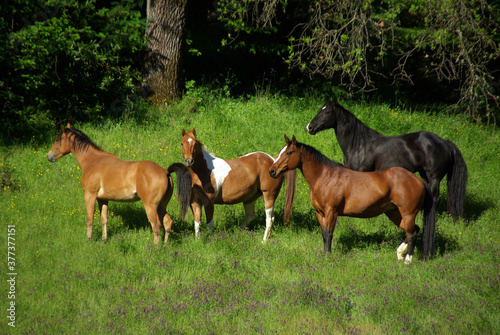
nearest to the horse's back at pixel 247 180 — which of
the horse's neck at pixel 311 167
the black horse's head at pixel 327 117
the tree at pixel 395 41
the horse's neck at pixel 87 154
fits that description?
Result: the horse's neck at pixel 311 167

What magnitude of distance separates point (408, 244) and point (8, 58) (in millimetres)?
9388

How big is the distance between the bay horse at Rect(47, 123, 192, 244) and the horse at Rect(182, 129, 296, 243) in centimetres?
45

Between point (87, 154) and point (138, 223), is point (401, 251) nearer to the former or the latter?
point (138, 223)

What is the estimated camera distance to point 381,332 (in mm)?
5027

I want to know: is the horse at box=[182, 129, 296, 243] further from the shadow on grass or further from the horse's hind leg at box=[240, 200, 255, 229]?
the shadow on grass

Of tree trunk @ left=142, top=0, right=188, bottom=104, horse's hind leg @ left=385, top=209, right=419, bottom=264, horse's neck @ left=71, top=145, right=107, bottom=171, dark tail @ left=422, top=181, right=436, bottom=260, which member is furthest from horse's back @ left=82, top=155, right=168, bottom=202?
tree trunk @ left=142, top=0, right=188, bottom=104

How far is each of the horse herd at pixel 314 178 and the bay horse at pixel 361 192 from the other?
0.6 inches

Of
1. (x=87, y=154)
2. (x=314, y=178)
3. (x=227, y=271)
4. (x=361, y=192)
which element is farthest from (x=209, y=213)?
(x=361, y=192)

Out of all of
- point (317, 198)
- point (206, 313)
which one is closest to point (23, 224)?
point (206, 313)

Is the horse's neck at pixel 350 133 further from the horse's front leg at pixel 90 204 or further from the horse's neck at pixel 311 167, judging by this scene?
the horse's front leg at pixel 90 204

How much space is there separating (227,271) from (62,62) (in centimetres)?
837

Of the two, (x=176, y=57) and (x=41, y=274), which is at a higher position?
(x=176, y=57)

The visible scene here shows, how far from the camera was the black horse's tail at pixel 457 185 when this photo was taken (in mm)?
8305

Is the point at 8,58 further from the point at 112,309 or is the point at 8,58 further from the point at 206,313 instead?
the point at 206,313
